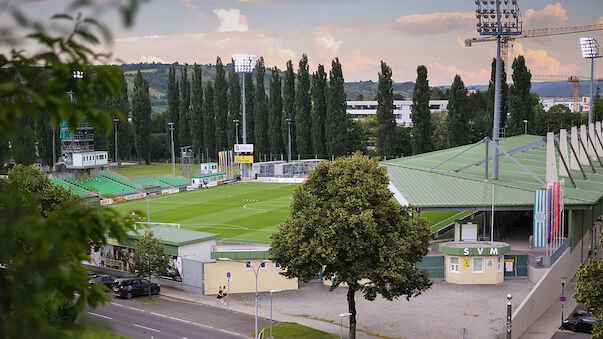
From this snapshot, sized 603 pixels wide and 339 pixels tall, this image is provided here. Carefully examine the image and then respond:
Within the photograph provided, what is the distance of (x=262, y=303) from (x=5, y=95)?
1425 inches

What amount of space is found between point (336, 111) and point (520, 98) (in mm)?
32951

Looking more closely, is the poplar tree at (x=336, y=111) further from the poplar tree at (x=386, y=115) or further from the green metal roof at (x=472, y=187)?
the green metal roof at (x=472, y=187)

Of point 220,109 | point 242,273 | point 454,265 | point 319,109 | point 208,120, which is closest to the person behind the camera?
point 242,273

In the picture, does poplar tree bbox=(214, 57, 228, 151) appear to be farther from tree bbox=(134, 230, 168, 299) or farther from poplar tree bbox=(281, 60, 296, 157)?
tree bbox=(134, 230, 168, 299)

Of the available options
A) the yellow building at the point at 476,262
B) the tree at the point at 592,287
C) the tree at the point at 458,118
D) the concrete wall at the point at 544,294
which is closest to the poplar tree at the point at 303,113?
the tree at the point at 458,118

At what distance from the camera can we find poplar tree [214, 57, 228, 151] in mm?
137625

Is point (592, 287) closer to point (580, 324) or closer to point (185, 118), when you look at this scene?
point (580, 324)

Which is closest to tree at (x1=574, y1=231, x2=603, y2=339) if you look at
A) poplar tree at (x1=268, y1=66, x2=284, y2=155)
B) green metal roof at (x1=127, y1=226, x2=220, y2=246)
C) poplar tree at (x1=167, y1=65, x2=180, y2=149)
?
green metal roof at (x1=127, y1=226, x2=220, y2=246)

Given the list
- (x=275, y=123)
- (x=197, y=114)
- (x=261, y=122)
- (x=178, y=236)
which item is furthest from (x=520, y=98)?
(x=178, y=236)

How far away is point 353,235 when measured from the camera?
1264 inches

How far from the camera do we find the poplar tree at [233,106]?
135 meters

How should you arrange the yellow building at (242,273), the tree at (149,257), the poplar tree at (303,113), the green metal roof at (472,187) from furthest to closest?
1. the poplar tree at (303,113)
2. the green metal roof at (472,187)
3. the yellow building at (242,273)
4. the tree at (149,257)

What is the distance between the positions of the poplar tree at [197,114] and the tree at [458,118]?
5122 centimetres

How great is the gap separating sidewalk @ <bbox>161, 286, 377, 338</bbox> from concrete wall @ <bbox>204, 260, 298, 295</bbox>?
3.92 ft
